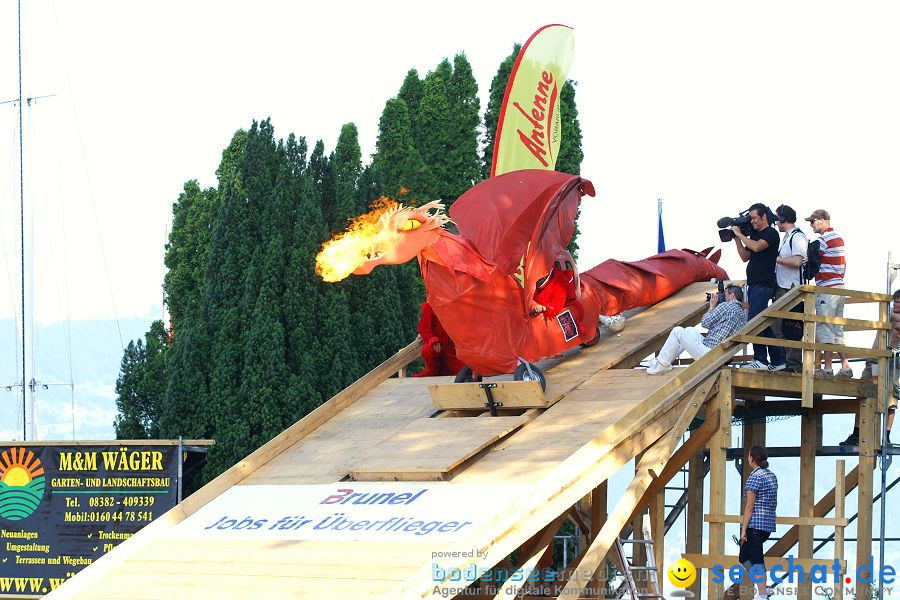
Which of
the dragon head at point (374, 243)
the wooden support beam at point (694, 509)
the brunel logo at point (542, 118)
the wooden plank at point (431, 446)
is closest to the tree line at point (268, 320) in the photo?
the brunel logo at point (542, 118)

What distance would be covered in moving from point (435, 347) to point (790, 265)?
10.8 ft

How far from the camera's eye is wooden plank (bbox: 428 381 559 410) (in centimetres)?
1134

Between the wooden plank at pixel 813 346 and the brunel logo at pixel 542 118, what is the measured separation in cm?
415

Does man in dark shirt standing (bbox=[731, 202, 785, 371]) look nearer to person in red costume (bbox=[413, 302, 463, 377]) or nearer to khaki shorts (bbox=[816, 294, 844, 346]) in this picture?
khaki shorts (bbox=[816, 294, 844, 346])

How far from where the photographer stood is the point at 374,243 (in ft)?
35.7

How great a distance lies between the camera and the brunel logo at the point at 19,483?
14547mm

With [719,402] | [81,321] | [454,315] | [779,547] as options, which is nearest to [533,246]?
[454,315]

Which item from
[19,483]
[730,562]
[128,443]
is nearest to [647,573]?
[730,562]

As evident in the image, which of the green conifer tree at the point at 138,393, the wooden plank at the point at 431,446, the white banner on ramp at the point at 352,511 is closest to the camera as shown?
the white banner on ramp at the point at 352,511

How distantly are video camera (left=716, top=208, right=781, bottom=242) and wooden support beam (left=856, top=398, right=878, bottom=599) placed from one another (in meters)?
1.84

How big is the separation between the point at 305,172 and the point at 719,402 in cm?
698

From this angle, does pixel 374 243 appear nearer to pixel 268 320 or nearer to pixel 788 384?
pixel 788 384

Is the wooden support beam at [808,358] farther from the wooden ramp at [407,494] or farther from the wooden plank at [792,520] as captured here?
the wooden plank at [792,520]

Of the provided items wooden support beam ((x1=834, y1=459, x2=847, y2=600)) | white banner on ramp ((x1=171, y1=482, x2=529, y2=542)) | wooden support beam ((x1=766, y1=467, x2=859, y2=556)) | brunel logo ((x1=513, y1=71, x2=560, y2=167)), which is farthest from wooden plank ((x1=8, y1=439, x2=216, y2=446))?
wooden support beam ((x1=834, y1=459, x2=847, y2=600))
